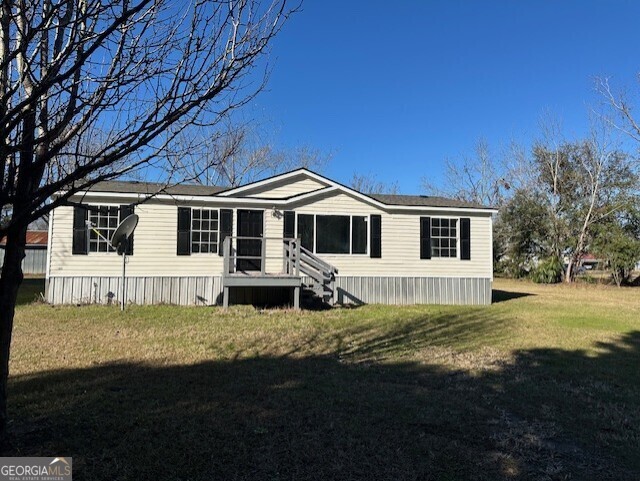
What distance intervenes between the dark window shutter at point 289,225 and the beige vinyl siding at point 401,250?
9.0 inches

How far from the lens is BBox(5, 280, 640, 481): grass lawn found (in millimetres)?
3242

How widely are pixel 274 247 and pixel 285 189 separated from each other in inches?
72.7

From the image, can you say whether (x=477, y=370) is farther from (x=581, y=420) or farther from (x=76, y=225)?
(x=76, y=225)

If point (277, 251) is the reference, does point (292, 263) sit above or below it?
below

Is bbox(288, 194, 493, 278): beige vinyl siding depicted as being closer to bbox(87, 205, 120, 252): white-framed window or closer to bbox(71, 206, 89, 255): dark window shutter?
bbox(87, 205, 120, 252): white-framed window

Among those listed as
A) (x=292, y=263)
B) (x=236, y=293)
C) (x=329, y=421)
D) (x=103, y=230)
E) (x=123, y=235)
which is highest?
(x=103, y=230)

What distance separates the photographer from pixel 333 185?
13.9 metres

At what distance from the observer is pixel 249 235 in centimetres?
1328

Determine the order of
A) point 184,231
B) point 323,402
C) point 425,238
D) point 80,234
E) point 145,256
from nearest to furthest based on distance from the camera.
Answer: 1. point 323,402
2. point 80,234
3. point 145,256
4. point 184,231
5. point 425,238

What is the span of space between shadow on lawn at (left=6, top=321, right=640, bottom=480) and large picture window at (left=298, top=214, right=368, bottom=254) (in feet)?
24.8

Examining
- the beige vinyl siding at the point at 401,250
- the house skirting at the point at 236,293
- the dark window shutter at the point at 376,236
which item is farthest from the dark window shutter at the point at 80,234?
the dark window shutter at the point at 376,236

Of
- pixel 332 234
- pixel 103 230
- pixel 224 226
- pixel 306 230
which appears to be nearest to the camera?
pixel 103 230

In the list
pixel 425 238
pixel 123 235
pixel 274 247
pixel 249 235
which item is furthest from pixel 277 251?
pixel 425 238

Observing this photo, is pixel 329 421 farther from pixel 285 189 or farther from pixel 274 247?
pixel 285 189
